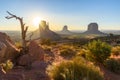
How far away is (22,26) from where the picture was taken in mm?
22406

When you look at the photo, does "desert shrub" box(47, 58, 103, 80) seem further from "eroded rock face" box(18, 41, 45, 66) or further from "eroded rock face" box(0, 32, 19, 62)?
"eroded rock face" box(0, 32, 19, 62)

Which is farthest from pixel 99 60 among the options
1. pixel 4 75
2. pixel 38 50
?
pixel 4 75

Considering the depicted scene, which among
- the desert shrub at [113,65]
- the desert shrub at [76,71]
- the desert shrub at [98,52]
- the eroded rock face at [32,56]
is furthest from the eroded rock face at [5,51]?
the desert shrub at [113,65]

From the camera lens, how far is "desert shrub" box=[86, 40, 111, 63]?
1920 cm

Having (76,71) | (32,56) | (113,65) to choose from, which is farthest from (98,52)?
(76,71)

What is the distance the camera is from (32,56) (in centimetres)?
1841

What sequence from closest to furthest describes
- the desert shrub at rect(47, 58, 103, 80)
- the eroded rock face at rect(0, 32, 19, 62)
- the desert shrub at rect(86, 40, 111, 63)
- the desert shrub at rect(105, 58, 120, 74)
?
1. the desert shrub at rect(47, 58, 103, 80)
2. the eroded rock face at rect(0, 32, 19, 62)
3. the desert shrub at rect(105, 58, 120, 74)
4. the desert shrub at rect(86, 40, 111, 63)

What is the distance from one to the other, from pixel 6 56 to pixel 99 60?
6621mm

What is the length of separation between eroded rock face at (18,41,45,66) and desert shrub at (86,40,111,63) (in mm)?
3709

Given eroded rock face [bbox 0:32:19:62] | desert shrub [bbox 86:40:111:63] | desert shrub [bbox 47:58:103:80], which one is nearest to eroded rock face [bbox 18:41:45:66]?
eroded rock face [bbox 0:32:19:62]

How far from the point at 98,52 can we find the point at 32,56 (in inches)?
191

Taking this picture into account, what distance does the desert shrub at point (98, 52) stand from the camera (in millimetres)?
19203

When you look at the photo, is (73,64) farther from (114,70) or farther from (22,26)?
(22,26)

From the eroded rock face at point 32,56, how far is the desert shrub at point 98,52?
12.2 feet
